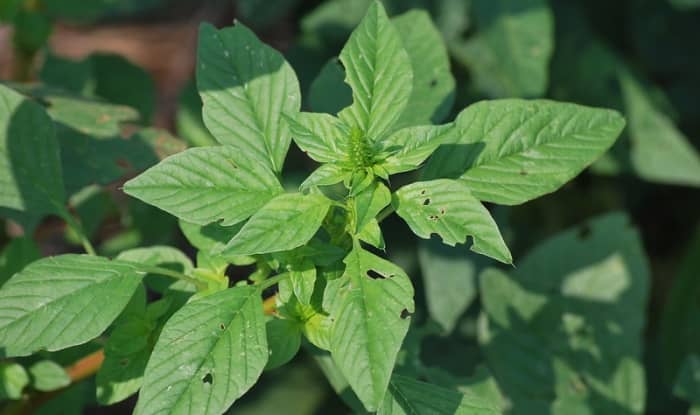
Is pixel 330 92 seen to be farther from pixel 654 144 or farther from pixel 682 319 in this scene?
pixel 682 319

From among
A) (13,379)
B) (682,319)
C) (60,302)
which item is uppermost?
(60,302)

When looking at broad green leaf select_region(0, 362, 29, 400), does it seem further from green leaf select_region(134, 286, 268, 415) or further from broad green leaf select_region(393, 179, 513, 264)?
broad green leaf select_region(393, 179, 513, 264)

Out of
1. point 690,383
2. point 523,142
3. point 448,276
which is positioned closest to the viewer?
point 523,142

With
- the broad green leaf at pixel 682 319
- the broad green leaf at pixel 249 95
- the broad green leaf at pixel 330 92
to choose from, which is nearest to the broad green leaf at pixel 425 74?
the broad green leaf at pixel 330 92

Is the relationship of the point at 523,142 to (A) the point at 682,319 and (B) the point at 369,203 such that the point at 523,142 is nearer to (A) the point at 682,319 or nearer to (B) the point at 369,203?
(B) the point at 369,203

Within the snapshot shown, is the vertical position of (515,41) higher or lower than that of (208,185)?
lower

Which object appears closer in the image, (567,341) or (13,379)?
(13,379)

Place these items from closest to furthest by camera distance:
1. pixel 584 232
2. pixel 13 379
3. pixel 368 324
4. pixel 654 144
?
pixel 368 324
pixel 13 379
pixel 584 232
pixel 654 144

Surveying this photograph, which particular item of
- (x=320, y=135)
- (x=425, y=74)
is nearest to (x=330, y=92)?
(x=425, y=74)
